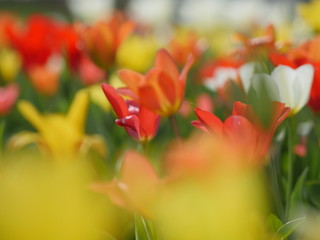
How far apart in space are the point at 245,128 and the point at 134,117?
0.14 metres

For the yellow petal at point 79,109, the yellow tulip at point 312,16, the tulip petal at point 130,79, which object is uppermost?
the tulip petal at point 130,79

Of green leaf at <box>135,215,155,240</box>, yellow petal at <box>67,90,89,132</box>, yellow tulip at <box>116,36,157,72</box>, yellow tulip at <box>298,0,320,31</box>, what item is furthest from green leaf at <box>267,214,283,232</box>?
yellow tulip at <box>116,36,157,72</box>

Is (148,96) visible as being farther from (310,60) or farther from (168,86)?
(310,60)

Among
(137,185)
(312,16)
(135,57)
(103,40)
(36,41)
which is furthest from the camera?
(135,57)

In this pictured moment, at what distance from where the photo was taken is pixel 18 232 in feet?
0.85

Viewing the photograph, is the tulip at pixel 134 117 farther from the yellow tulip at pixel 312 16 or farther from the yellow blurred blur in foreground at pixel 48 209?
the yellow tulip at pixel 312 16

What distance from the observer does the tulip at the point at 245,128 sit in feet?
1.53

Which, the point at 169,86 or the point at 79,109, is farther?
the point at 79,109

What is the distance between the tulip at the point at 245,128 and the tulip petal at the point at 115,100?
0.32 feet

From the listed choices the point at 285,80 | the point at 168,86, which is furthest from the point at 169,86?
the point at 285,80

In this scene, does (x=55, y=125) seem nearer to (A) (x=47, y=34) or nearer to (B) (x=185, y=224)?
(B) (x=185, y=224)

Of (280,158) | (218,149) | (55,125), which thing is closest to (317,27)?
(280,158)

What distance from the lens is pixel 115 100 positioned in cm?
55

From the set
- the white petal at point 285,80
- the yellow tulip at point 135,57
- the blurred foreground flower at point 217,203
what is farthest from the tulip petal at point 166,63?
Result: the yellow tulip at point 135,57
